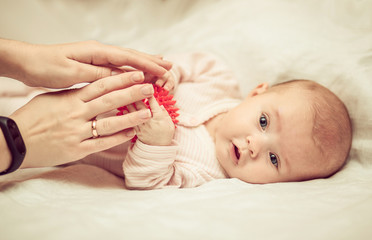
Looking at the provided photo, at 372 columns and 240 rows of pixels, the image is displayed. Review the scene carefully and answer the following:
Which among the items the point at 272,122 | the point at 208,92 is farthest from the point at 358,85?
the point at 208,92

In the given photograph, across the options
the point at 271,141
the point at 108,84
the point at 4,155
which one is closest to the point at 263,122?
the point at 271,141

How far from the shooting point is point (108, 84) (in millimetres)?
785

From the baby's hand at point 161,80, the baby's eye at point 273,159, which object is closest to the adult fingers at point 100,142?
the baby's hand at point 161,80

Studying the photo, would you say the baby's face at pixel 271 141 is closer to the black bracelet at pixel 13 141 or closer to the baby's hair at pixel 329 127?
the baby's hair at pixel 329 127

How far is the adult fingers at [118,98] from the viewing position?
75cm

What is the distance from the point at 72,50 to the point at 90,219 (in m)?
0.48

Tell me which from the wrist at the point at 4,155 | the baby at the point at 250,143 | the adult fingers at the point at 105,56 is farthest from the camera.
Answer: the baby at the point at 250,143

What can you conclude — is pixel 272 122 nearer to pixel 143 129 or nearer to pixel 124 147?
pixel 143 129

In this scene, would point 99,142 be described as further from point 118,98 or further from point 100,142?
point 118,98

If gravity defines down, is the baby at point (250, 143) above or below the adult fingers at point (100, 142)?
below

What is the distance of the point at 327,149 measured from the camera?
906 mm

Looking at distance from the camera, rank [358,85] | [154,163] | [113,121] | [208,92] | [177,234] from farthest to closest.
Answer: [208,92], [358,85], [154,163], [113,121], [177,234]

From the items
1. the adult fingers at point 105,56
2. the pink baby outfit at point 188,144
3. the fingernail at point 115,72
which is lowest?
the pink baby outfit at point 188,144

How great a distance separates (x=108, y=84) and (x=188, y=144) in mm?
404
